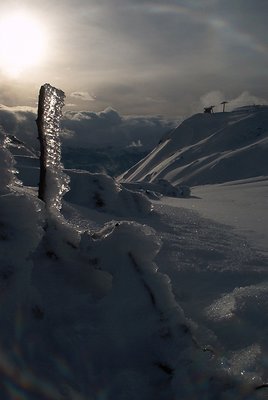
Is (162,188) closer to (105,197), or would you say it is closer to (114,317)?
(105,197)

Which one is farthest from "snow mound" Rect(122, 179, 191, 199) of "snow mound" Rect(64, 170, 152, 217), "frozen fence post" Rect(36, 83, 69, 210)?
"frozen fence post" Rect(36, 83, 69, 210)

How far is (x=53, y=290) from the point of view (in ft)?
8.20

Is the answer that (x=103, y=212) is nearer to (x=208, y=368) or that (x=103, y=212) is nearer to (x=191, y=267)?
(x=191, y=267)

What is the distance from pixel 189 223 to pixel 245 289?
3055 millimetres

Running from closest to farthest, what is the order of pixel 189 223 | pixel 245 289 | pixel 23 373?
pixel 23 373, pixel 245 289, pixel 189 223

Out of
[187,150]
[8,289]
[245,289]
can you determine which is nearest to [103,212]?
[245,289]

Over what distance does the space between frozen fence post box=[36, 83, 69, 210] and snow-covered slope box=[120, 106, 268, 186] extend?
42945 mm

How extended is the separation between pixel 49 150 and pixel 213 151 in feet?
206

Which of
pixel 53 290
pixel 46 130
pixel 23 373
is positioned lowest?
pixel 23 373

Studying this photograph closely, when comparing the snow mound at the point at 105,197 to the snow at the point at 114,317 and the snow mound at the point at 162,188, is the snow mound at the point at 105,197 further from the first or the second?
the snow mound at the point at 162,188

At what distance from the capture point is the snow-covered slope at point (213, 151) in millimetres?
50281

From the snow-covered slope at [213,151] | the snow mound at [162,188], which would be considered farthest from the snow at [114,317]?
the snow-covered slope at [213,151]

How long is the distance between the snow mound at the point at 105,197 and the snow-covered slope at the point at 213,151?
39047 mm

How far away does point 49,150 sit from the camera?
3.35 m
